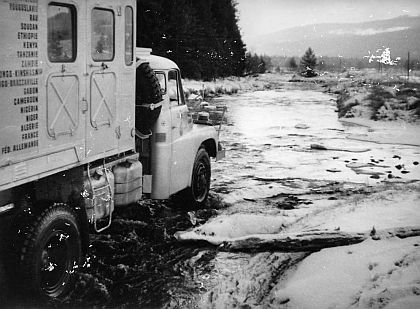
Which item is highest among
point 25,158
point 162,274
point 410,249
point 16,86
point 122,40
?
point 122,40

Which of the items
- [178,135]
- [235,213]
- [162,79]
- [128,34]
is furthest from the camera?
[235,213]

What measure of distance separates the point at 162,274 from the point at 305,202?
4203 mm

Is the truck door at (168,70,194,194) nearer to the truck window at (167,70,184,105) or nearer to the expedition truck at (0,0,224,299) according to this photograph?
the truck window at (167,70,184,105)

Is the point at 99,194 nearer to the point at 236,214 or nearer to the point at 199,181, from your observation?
the point at 236,214

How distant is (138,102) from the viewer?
8.39m

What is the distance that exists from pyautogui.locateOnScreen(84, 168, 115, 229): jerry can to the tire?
261cm

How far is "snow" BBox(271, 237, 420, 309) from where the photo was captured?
5.54 meters

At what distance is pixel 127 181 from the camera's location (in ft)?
25.0

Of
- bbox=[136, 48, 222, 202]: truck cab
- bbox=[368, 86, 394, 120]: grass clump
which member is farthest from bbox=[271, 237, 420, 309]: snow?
bbox=[368, 86, 394, 120]: grass clump

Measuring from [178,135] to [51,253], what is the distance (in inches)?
138

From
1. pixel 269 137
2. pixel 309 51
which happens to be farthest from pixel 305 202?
pixel 309 51

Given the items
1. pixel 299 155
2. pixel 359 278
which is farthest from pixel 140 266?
pixel 299 155

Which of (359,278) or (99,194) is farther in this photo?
(99,194)

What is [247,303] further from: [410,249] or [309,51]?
[309,51]
